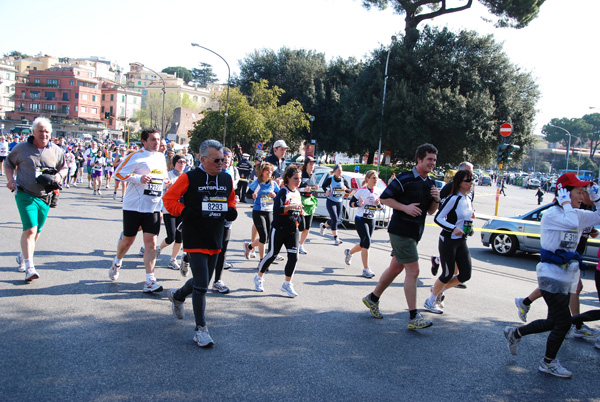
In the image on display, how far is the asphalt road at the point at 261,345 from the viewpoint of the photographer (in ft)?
Answer: 11.7

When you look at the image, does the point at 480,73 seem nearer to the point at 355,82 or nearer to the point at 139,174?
the point at 355,82

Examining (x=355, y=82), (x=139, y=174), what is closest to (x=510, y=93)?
(x=355, y=82)

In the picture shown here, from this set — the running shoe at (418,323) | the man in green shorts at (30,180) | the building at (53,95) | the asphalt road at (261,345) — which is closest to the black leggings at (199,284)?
the asphalt road at (261,345)

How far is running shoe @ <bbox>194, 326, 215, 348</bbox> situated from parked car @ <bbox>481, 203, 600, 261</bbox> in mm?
8583

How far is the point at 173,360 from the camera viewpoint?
3.94 metres

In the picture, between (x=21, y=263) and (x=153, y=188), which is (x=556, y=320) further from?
(x=21, y=263)

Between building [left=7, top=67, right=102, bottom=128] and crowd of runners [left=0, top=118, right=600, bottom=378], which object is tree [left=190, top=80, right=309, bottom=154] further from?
building [left=7, top=67, right=102, bottom=128]

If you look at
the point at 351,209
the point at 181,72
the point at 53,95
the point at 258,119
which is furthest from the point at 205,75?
the point at 351,209

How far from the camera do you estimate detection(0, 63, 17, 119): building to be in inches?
4226

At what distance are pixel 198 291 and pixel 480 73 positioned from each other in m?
A: 31.6

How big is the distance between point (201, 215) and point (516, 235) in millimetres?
8701

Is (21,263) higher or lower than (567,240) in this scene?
lower

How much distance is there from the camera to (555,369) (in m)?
4.10

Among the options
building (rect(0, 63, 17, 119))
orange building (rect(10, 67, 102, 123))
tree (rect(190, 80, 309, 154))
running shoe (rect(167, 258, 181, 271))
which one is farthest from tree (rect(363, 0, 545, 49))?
building (rect(0, 63, 17, 119))
